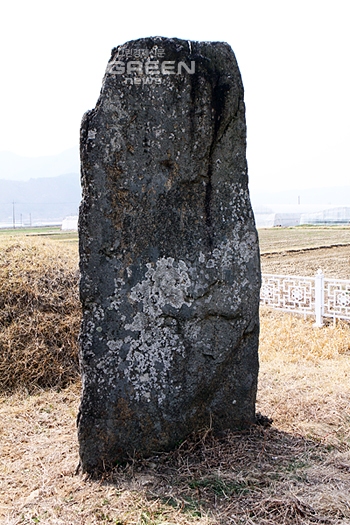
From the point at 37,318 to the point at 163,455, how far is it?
2947 mm

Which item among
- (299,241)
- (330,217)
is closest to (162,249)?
(299,241)

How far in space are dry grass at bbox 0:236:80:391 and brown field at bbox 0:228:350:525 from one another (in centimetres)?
1

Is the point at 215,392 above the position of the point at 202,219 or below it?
below

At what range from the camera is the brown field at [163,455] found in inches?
117

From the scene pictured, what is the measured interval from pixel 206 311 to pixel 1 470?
184 centimetres

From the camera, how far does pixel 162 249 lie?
354cm

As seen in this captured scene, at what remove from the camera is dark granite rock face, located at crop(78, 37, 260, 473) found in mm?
3436

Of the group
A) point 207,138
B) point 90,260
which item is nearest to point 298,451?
point 90,260

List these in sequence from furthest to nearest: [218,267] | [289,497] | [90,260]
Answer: [218,267] → [90,260] → [289,497]

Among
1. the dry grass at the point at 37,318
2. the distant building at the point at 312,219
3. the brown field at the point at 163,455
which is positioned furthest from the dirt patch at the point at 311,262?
the distant building at the point at 312,219

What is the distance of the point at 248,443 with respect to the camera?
3.71 meters

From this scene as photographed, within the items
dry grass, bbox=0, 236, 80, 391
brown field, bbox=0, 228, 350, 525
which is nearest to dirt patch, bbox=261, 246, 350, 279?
brown field, bbox=0, 228, 350, 525

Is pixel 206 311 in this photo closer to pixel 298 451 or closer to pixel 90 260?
pixel 90 260

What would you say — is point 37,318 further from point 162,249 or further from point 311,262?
point 311,262
